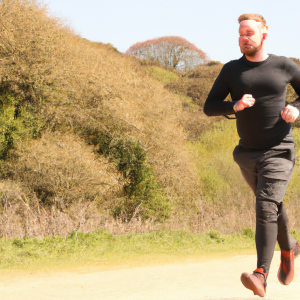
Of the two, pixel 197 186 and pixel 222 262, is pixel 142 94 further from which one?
pixel 222 262

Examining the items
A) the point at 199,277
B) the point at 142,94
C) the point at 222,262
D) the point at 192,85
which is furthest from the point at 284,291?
the point at 192,85

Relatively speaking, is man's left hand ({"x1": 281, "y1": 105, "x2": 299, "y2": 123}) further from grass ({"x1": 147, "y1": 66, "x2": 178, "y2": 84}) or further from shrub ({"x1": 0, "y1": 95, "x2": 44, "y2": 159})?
grass ({"x1": 147, "y1": 66, "x2": 178, "y2": 84})

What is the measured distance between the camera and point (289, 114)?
2.26 meters

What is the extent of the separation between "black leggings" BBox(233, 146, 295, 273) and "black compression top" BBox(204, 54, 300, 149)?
78 millimetres

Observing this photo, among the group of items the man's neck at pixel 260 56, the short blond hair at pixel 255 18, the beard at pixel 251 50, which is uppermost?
the short blond hair at pixel 255 18

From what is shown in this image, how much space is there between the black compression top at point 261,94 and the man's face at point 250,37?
92mm

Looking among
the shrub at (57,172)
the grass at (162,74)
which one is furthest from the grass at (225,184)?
the grass at (162,74)

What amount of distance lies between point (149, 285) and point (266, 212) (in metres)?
3.15

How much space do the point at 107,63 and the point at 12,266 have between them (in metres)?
16.6

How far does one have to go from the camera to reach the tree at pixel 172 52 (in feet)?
116

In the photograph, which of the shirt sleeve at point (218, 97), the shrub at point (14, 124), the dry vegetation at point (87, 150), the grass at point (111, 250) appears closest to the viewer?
the shirt sleeve at point (218, 97)

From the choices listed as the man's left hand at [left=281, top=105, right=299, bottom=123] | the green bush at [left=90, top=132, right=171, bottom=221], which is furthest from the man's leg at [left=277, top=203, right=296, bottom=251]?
the green bush at [left=90, top=132, right=171, bottom=221]

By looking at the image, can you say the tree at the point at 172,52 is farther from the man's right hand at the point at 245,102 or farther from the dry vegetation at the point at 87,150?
the man's right hand at the point at 245,102

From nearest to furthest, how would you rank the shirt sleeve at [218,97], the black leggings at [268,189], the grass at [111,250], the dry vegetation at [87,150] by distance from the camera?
the black leggings at [268,189] < the shirt sleeve at [218,97] < the grass at [111,250] < the dry vegetation at [87,150]
